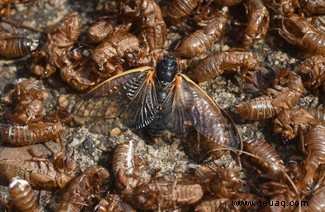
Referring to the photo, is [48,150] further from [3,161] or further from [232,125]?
[232,125]

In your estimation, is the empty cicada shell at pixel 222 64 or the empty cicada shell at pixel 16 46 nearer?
the empty cicada shell at pixel 222 64

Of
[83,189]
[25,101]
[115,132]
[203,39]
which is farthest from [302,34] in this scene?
[25,101]

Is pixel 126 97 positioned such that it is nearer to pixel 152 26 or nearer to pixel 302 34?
pixel 152 26

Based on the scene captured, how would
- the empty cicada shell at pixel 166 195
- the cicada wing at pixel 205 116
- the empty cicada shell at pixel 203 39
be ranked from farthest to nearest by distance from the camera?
1. the empty cicada shell at pixel 203 39
2. the cicada wing at pixel 205 116
3. the empty cicada shell at pixel 166 195

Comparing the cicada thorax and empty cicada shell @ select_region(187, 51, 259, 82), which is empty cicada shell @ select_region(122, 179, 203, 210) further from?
empty cicada shell @ select_region(187, 51, 259, 82)

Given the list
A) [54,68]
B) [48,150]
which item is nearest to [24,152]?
[48,150]

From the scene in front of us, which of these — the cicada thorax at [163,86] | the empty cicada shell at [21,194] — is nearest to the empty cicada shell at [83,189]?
the empty cicada shell at [21,194]

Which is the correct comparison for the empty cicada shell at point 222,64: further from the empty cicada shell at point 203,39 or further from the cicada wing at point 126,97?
the cicada wing at point 126,97

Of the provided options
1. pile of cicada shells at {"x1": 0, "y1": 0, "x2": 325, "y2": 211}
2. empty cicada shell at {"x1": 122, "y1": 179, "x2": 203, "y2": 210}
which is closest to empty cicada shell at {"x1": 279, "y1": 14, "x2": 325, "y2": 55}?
pile of cicada shells at {"x1": 0, "y1": 0, "x2": 325, "y2": 211}
